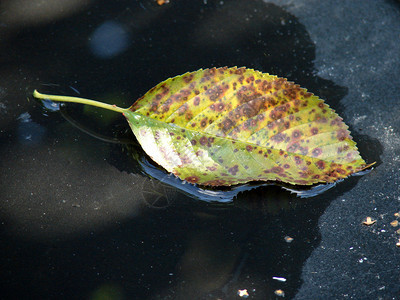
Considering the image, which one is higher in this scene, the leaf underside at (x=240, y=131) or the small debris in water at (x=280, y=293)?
the leaf underside at (x=240, y=131)

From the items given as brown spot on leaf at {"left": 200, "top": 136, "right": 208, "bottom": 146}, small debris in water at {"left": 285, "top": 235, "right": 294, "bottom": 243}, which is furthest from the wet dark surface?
brown spot on leaf at {"left": 200, "top": 136, "right": 208, "bottom": 146}

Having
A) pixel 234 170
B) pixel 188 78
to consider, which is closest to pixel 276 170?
pixel 234 170

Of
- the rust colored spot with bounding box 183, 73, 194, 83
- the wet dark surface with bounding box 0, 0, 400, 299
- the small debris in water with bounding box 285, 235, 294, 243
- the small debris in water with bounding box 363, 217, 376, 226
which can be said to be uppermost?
the rust colored spot with bounding box 183, 73, 194, 83

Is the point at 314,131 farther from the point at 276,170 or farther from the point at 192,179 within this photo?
the point at 192,179

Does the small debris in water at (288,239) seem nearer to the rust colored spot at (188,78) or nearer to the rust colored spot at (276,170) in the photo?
the rust colored spot at (276,170)

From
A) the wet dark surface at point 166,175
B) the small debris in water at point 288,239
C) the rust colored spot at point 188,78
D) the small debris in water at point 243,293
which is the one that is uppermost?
the rust colored spot at point 188,78

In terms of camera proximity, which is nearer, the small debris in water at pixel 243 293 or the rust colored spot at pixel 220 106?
the small debris in water at pixel 243 293

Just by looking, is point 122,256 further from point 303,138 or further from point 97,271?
point 303,138

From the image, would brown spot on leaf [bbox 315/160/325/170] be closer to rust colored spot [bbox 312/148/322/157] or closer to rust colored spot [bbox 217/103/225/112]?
rust colored spot [bbox 312/148/322/157]

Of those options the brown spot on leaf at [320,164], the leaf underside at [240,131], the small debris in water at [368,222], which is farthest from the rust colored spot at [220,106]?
the small debris in water at [368,222]
